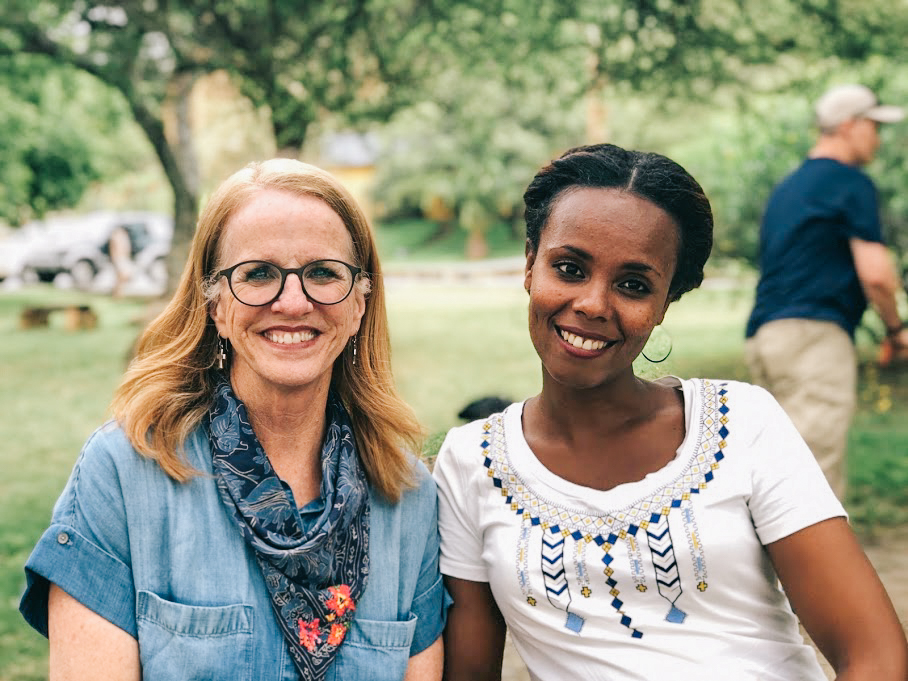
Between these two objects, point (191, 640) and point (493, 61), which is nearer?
point (191, 640)

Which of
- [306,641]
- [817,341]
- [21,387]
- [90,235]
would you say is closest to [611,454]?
[306,641]

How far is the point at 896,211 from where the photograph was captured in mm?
9617

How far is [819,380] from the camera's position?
5.07m

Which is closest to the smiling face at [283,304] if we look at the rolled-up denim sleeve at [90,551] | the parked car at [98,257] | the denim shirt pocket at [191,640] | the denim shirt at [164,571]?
the denim shirt at [164,571]

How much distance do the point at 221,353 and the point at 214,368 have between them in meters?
0.04

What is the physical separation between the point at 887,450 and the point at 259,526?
7.19 meters

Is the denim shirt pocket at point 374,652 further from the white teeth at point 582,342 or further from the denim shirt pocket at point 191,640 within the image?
the white teeth at point 582,342

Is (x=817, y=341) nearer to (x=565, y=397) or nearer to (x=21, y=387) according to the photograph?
(x=565, y=397)

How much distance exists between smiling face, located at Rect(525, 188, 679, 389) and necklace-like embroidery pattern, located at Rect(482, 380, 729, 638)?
25cm

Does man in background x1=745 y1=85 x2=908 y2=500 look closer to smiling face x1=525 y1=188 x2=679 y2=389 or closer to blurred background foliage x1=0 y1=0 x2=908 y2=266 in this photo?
smiling face x1=525 y1=188 x2=679 y2=389

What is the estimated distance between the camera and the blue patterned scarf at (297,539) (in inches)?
84.8

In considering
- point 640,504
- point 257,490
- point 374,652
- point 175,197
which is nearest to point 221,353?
point 257,490

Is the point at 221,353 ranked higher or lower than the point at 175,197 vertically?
lower

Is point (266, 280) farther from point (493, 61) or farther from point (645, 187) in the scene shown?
point (493, 61)
